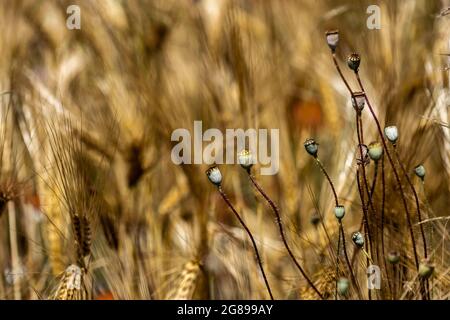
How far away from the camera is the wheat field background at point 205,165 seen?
112 cm

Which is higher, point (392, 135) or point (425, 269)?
point (392, 135)

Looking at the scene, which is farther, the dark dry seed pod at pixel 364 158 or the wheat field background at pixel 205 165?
the wheat field background at pixel 205 165

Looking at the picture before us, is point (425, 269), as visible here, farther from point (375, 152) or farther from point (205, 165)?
point (205, 165)

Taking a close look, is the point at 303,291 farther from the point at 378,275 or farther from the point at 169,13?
the point at 169,13

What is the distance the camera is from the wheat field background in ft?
3.67

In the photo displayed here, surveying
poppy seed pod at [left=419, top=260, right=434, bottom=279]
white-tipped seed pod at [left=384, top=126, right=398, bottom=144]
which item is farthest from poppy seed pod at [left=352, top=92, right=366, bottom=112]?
poppy seed pod at [left=419, top=260, right=434, bottom=279]

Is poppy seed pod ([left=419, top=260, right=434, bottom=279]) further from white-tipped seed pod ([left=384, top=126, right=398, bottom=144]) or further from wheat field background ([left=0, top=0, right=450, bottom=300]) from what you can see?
white-tipped seed pod ([left=384, top=126, right=398, bottom=144])

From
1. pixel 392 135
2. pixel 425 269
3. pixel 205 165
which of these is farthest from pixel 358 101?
pixel 205 165

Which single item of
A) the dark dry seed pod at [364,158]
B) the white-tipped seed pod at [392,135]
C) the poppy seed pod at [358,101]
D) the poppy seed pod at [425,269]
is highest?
the poppy seed pod at [358,101]

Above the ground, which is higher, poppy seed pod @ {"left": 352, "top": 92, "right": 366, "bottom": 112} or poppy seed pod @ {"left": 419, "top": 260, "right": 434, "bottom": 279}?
poppy seed pod @ {"left": 352, "top": 92, "right": 366, "bottom": 112}

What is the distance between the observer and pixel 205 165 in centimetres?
149

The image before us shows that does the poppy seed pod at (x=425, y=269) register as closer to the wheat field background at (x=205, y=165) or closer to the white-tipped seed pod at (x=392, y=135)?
the wheat field background at (x=205, y=165)

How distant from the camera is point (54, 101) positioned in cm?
146

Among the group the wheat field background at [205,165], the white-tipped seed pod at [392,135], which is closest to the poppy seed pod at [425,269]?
the wheat field background at [205,165]
